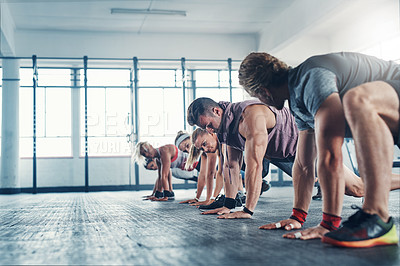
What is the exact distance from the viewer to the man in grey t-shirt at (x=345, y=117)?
51.3 inches

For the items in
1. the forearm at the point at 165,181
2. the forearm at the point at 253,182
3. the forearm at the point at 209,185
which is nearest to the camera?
the forearm at the point at 253,182

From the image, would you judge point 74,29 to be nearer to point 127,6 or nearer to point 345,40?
point 127,6

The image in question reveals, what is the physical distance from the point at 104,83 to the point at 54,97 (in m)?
1.01

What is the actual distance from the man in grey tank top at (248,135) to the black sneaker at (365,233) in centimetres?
89

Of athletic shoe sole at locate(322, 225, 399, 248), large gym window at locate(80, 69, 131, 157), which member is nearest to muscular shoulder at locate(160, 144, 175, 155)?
athletic shoe sole at locate(322, 225, 399, 248)

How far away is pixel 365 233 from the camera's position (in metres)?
1.28

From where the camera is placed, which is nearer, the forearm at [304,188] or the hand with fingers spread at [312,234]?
the hand with fingers spread at [312,234]

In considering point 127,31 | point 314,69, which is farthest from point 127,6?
point 314,69

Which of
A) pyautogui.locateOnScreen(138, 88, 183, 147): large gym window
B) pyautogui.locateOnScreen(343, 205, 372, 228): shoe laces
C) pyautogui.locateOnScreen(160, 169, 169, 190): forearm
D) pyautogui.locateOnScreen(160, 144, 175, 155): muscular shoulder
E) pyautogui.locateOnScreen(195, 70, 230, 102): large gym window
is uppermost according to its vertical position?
pyautogui.locateOnScreen(195, 70, 230, 102): large gym window

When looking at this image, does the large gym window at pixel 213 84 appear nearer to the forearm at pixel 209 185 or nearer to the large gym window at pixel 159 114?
the large gym window at pixel 159 114

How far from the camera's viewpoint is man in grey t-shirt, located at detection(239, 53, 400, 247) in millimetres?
1304

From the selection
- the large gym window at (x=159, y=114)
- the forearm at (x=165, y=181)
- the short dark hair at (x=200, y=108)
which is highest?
the large gym window at (x=159, y=114)

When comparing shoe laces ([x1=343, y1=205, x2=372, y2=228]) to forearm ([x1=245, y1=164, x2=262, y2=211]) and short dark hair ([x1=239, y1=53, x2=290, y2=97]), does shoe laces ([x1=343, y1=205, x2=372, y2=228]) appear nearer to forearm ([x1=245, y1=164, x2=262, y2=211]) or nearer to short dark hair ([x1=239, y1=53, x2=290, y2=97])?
short dark hair ([x1=239, y1=53, x2=290, y2=97])

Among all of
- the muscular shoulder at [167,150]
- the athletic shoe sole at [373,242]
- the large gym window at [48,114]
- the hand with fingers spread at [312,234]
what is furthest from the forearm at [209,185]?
the large gym window at [48,114]
